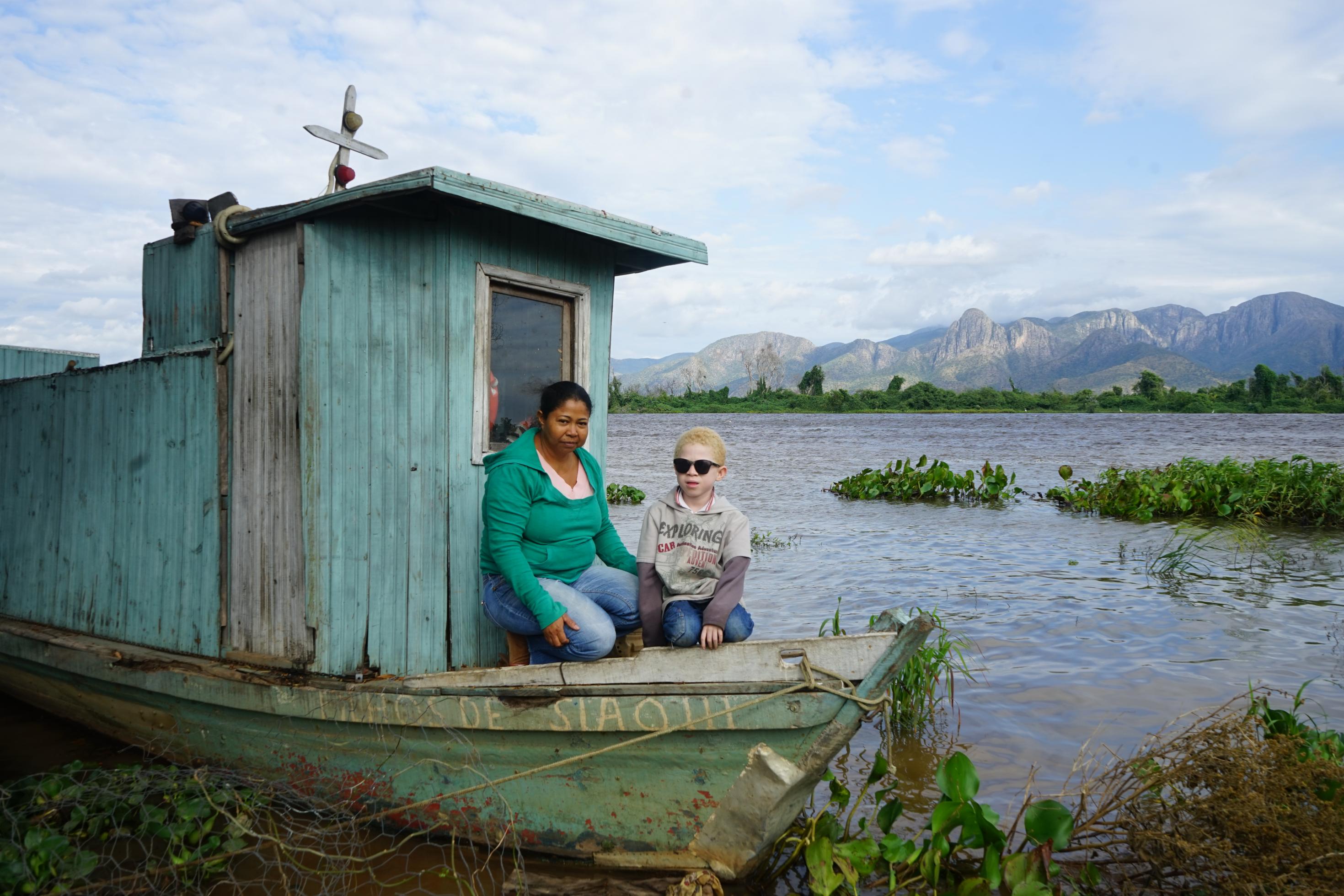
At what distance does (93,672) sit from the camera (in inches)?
180

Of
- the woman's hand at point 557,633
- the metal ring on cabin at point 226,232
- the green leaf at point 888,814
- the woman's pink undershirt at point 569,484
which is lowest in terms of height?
the green leaf at point 888,814

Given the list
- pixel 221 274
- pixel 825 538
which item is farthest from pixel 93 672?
pixel 825 538

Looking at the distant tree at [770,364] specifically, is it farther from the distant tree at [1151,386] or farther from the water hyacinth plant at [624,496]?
the water hyacinth plant at [624,496]

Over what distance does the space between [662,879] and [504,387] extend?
2.35 metres

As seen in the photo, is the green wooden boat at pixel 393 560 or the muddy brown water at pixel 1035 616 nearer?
the green wooden boat at pixel 393 560

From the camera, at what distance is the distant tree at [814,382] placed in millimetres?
83019

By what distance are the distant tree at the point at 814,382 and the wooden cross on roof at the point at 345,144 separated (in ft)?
260

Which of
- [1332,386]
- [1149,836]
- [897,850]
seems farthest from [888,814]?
[1332,386]

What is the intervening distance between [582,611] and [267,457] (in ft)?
5.55

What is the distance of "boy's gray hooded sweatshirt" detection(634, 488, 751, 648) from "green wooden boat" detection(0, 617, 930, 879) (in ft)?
0.93

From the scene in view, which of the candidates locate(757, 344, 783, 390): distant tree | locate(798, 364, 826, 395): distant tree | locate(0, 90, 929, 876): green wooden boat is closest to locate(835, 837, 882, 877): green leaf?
locate(0, 90, 929, 876): green wooden boat

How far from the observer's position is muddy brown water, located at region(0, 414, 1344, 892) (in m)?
4.96

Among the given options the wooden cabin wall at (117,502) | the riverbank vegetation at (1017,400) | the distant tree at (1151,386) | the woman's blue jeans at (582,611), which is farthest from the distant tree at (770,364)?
the woman's blue jeans at (582,611)

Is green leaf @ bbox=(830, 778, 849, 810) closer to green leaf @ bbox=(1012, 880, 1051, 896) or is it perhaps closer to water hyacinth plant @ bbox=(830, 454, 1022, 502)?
green leaf @ bbox=(1012, 880, 1051, 896)
